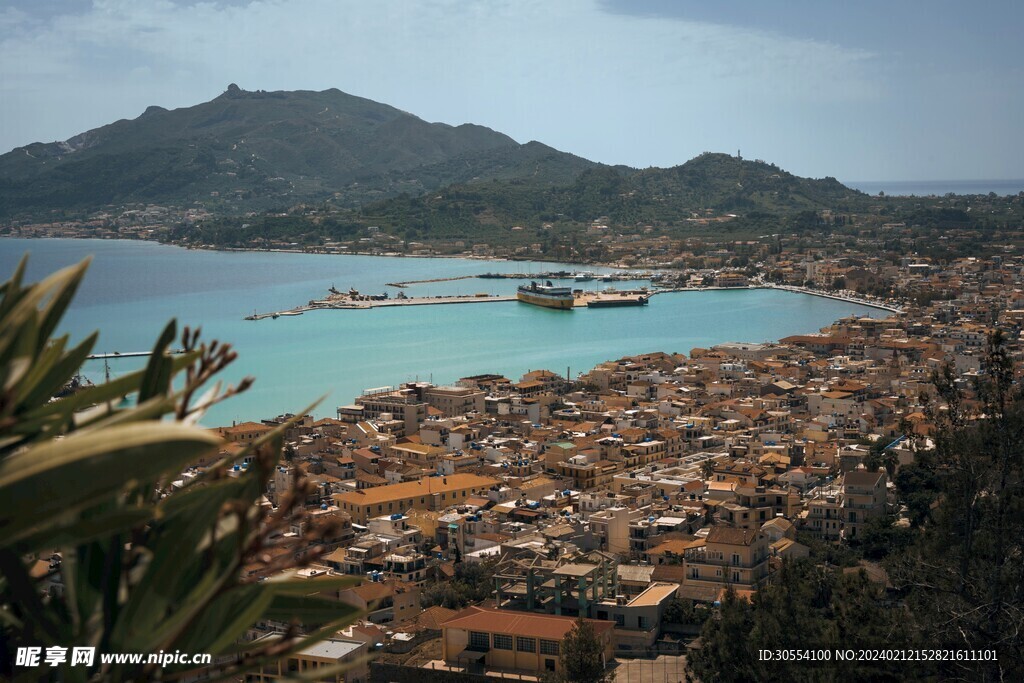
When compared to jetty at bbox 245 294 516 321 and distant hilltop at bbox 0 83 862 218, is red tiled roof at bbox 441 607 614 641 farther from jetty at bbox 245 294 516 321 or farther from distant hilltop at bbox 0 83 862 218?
distant hilltop at bbox 0 83 862 218

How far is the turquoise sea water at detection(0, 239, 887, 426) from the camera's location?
17.8m

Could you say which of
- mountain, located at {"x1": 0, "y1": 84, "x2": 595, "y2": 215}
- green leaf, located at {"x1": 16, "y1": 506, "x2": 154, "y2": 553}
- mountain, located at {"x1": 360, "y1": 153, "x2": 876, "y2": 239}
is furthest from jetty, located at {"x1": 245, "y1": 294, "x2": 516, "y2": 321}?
mountain, located at {"x1": 0, "y1": 84, "x2": 595, "y2": 215}

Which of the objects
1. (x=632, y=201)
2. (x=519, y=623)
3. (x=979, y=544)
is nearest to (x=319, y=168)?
(x=632, y=201)

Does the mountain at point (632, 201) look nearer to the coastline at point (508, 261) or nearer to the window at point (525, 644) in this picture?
the coastline at point (508, 261)

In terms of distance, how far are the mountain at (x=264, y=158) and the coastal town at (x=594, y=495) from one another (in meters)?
55.3

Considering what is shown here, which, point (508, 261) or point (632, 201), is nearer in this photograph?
point (508, 261)

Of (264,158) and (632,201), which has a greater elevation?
(264,158)

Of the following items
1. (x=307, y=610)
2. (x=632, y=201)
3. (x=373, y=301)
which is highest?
(x=632, y=201)

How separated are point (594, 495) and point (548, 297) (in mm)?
19512

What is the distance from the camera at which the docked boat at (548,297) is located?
91.7 ft

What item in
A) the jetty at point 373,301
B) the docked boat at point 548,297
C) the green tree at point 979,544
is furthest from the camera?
the docked boat at point 548,297

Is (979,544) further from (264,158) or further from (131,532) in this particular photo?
(264,158)

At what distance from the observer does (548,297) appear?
28375mm

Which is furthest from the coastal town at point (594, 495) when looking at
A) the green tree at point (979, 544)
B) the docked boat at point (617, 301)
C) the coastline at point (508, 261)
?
the docked boat at point (617, 301)
